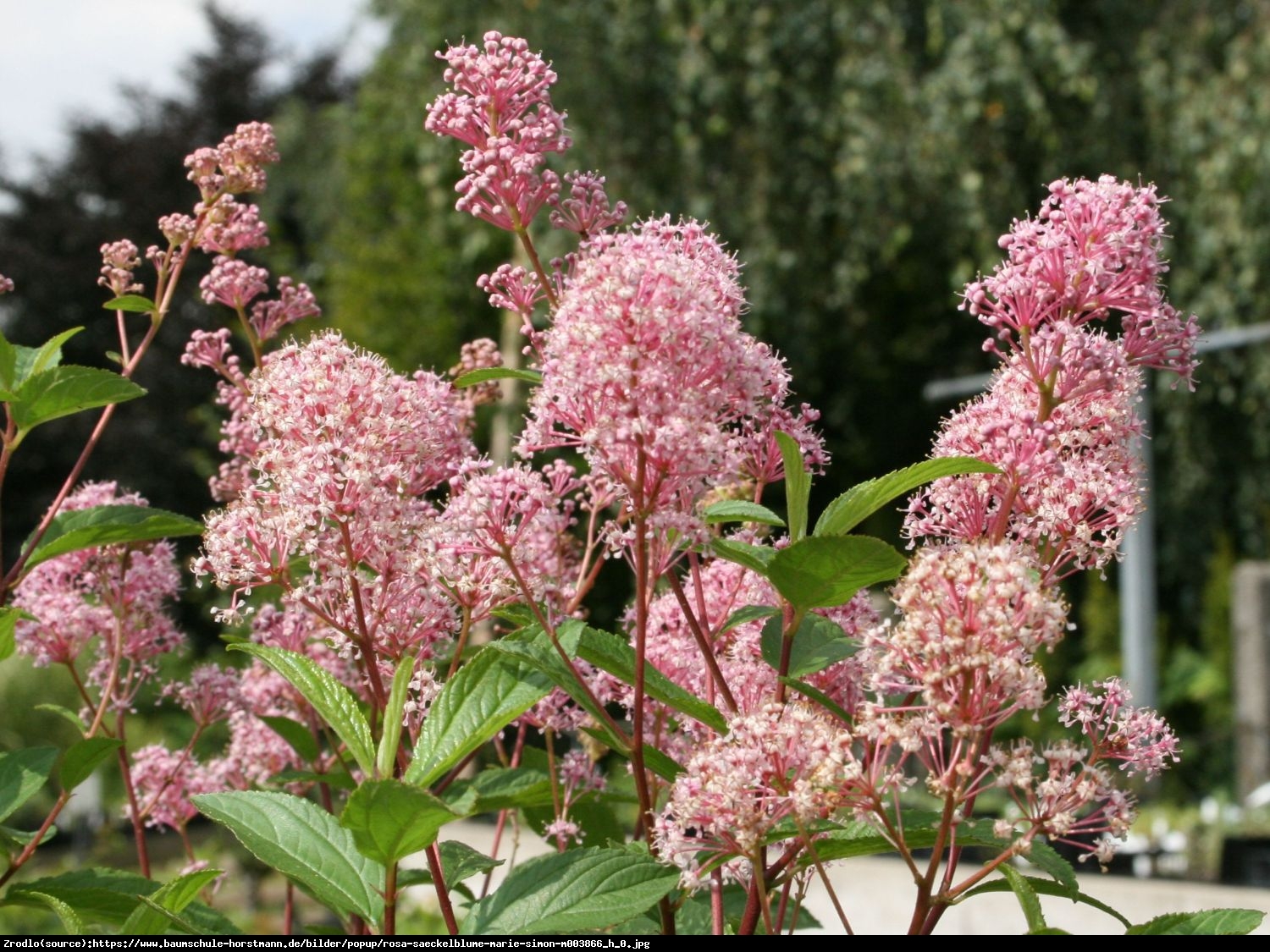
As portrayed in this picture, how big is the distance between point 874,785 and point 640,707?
5.6 inches

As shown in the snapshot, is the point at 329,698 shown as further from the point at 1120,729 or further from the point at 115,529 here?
the point at 1120,729

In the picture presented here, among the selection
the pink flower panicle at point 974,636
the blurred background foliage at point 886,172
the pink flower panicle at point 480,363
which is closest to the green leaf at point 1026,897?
the pink flower panicle at point 974,636

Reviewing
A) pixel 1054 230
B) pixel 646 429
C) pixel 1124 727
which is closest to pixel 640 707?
pixel 646 429

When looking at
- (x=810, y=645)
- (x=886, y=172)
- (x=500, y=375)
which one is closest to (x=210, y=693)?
(x=500, y=375)

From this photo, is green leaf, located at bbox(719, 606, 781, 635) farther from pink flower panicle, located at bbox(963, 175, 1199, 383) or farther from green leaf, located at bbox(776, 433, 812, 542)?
pink flower panicle, located at bbox(963, 175, 1199, 383)

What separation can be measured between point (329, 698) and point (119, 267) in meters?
0.59

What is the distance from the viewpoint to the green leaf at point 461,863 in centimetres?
92

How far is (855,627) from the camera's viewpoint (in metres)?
0.96

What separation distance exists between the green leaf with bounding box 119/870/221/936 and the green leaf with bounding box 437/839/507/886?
14 cm

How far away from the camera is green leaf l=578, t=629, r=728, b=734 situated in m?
0.85

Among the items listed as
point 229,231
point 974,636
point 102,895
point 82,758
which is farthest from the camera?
point 229,231

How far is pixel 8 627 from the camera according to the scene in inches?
40.0

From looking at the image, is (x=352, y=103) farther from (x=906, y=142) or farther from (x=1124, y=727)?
(x=1124, y=727)

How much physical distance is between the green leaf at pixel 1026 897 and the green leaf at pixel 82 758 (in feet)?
2.15
